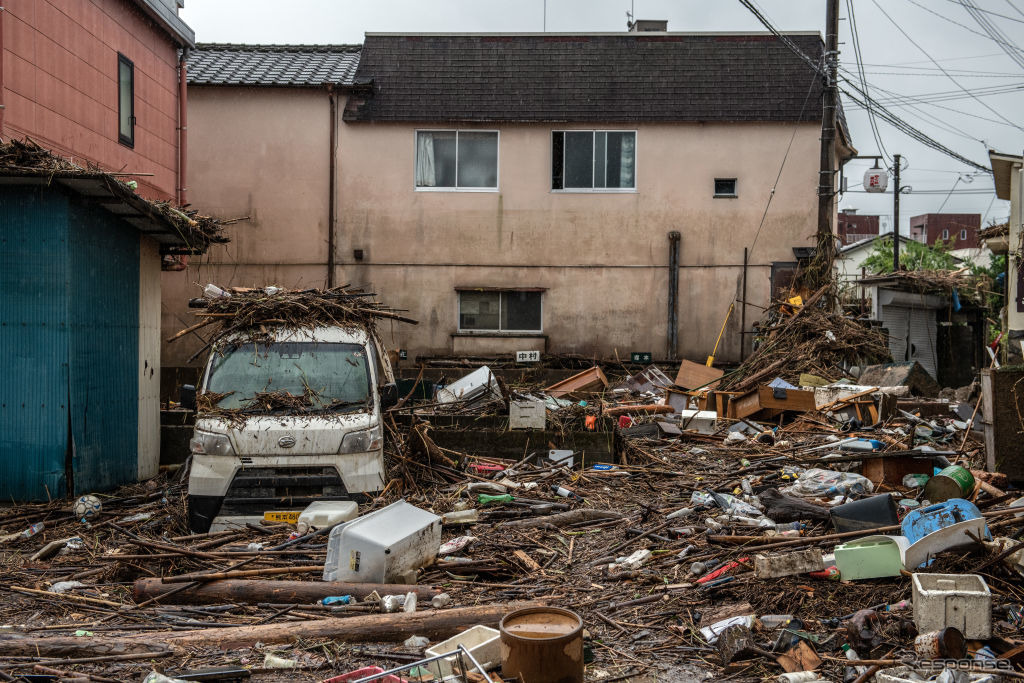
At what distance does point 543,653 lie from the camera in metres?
3.87

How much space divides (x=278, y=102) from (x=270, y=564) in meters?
14.0

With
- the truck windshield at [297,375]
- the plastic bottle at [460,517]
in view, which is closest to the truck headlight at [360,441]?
the truck windshield at [297,375]

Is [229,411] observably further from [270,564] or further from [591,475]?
[591,475]

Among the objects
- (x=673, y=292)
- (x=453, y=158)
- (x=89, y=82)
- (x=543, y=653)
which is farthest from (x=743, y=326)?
(x=543, y=653)

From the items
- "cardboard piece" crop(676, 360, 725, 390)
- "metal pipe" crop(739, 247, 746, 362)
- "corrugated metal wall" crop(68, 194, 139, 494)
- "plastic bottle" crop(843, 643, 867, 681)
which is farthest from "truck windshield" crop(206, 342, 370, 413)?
"metal pipe" crop(739, 247, 746, 362)

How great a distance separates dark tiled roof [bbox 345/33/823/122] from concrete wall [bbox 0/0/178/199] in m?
4.28

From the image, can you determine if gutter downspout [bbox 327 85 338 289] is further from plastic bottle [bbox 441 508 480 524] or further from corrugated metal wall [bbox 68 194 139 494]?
plastic bottle [bbox 441 508 480 524]

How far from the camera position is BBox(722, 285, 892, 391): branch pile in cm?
1502

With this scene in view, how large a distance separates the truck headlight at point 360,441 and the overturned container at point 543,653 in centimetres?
332

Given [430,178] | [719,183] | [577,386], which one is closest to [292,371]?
[577,386]

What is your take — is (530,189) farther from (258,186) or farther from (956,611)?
(956,611)

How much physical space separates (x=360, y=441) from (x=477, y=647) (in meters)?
3.12

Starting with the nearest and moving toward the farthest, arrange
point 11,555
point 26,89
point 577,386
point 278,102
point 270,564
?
point 270,564
point 11,555
point 26,89
point 577,386
point 278,102

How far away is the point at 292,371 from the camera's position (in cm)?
777
